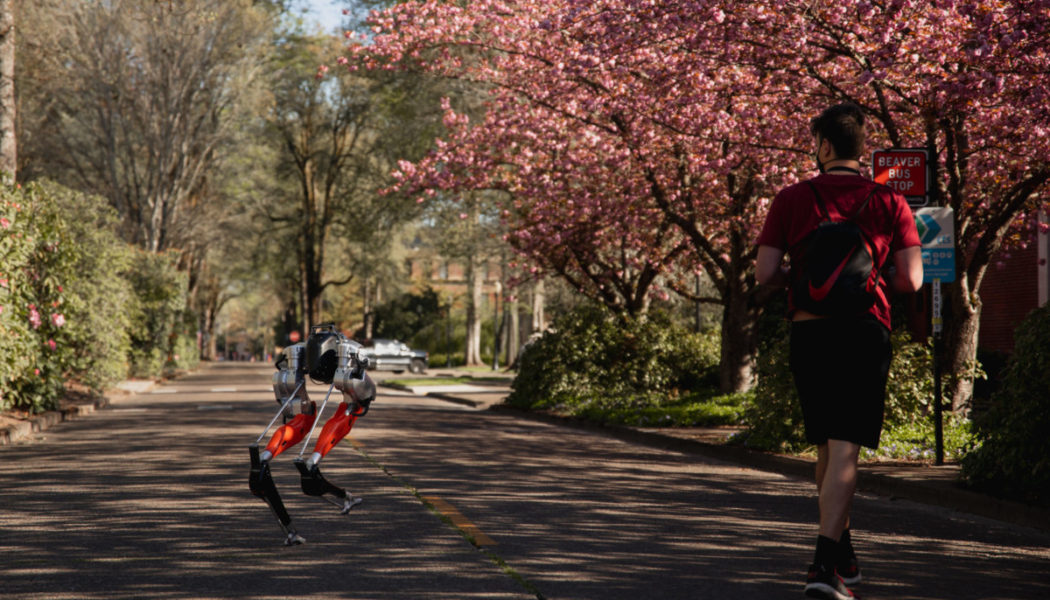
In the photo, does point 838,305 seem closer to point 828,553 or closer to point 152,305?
point 828,553

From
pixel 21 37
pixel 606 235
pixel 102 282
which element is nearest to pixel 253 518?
pixel 606 235

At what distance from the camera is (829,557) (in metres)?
5.22

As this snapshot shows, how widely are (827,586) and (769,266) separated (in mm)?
1492

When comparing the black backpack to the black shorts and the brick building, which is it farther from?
the brick building

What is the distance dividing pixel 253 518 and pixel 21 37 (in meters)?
32.2

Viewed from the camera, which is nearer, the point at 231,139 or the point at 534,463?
the point at 534,463

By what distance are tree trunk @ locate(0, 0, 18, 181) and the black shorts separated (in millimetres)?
16995

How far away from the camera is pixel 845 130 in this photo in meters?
5.47

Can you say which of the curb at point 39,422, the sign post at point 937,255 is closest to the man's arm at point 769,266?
the sign post at point 937,255

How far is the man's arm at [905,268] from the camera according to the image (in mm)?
5332

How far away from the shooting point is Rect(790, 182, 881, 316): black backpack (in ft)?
17.1

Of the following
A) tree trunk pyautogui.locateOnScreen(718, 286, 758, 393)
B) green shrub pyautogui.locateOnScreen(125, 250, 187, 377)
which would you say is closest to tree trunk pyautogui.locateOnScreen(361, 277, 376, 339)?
green shrub pyautogui.locateOnScreen(125, 250, 187, 377)

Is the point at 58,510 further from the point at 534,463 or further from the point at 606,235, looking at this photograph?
the point at 606,235

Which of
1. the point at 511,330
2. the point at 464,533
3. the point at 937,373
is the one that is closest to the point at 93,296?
the point at 937,373
